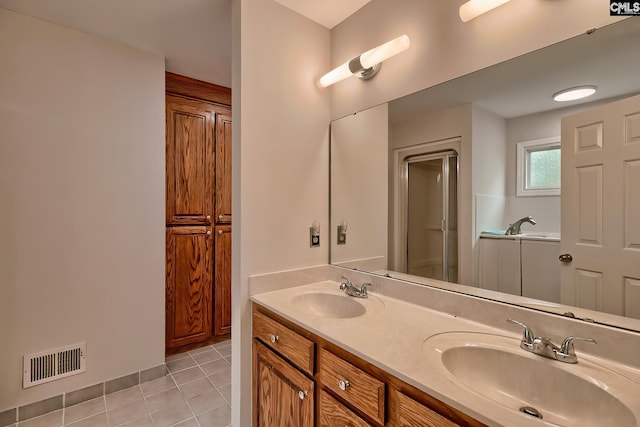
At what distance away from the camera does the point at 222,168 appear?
2697mm

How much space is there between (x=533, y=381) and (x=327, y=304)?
0.93 meters

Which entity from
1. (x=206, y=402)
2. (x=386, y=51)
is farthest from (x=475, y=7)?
(x=206, y=402)

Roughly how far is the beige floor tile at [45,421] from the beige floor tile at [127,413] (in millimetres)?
254

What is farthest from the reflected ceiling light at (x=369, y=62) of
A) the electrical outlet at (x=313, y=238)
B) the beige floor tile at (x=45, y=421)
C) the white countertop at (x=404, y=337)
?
the beige floor tile at (x=45, y=421)

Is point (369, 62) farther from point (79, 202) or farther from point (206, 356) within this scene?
point (206, 356)

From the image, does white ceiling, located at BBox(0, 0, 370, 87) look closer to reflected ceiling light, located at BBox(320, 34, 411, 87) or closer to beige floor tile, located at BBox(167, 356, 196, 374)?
reflected ceiling light, located at BBox(320, 34, 411, 87)

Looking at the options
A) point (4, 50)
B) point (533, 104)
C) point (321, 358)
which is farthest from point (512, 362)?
point (4, 50)

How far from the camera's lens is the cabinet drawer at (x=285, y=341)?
3.78 feet

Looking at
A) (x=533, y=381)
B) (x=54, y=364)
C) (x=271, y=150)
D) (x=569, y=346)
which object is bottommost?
(x=54, y=364)

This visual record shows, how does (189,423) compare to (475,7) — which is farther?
(189,423)

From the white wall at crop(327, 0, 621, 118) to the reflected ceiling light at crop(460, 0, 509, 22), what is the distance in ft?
0.21

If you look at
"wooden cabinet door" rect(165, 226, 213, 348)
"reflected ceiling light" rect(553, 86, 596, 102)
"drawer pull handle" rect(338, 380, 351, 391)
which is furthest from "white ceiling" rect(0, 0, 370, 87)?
"drawer pull handle" rect(338, 380, 351, 391)

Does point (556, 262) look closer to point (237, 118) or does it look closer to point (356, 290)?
point (356, 290)

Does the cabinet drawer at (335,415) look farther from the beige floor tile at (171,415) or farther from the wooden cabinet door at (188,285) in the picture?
the wooden cabinet door at (188,285)
